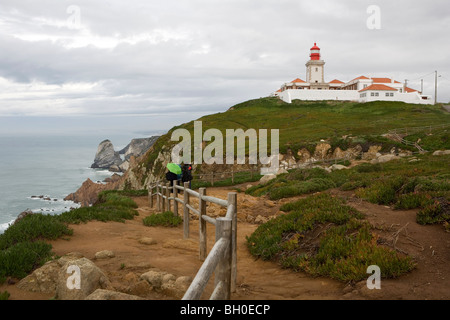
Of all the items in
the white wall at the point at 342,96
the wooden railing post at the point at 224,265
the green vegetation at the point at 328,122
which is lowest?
the wooden railing post at the point at 224,265

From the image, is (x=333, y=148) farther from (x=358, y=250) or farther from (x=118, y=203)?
(x=358, y=250)

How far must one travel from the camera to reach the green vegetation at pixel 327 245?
16.6 ft

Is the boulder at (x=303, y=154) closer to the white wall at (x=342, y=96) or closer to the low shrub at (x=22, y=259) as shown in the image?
the low shrub at (x=22, y=259)

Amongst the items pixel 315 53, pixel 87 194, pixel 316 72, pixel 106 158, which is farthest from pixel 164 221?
pixel 106 158

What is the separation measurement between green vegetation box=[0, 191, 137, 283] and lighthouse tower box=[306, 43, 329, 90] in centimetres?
9211

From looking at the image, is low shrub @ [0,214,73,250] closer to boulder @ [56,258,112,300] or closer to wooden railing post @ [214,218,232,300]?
boulder @ [56,258,112,300]

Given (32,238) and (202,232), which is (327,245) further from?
(32,238)

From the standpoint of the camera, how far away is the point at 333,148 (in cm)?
3881

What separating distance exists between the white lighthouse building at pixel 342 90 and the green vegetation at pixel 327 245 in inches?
3319

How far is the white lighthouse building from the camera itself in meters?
83.2

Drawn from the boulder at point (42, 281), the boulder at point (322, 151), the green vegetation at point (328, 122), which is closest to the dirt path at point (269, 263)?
the boulder at point (42, 281)

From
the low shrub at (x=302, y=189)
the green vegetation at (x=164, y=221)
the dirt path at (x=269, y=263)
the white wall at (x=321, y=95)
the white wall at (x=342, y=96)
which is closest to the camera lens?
the dirt path at (x=269, y=263)

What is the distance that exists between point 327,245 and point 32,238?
6.20 m

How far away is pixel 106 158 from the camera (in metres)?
145
